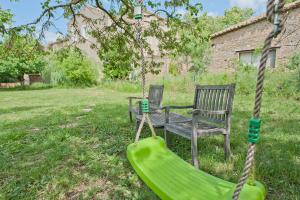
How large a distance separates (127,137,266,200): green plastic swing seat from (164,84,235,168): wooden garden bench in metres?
0.54

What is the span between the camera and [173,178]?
2.14m

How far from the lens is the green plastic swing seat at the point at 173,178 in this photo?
1824 millimetres

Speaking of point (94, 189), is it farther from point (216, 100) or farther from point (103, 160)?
point (216, 100)

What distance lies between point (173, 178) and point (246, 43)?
13629 millimetres

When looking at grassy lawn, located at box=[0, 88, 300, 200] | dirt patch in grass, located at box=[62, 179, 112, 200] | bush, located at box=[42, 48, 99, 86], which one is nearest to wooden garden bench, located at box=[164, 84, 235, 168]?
grassy lawn, located at box=[0, 88, 300, 200]

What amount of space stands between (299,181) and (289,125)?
262 centimetres

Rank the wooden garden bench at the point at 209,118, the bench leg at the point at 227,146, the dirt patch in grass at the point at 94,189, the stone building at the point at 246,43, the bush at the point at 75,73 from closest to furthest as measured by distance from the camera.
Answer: the dirt patch in grass at the point at 94,189 < the wooden garden bench at the point at 209,118 < the bench leg at the point at 227,146 < the stone building at the point at 246,43 < the bush at the point at 75,73

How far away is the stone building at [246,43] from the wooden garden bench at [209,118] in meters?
8.62

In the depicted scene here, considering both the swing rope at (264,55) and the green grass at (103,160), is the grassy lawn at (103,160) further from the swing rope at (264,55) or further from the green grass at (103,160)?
the swing rope at (264,55)

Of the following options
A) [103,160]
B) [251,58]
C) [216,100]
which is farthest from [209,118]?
[251,58]

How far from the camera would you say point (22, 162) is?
3.61m

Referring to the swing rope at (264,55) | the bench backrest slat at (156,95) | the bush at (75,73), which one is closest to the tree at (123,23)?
the bench backrest slat at (156,95)

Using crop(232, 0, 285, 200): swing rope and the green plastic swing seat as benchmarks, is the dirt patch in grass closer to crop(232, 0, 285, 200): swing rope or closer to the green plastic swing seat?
the green plastic swing seat

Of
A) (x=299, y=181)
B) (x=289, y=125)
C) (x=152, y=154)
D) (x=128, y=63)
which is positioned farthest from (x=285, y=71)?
(x=152, y=154)
